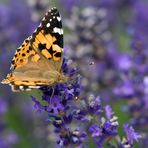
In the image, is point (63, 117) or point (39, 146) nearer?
point (63, 117)

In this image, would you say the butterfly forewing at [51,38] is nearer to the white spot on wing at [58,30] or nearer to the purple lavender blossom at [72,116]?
the white spot on wing at [58,30]

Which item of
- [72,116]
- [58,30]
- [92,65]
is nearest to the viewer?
[72,116]

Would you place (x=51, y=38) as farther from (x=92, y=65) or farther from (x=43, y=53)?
(x=92, y=65)

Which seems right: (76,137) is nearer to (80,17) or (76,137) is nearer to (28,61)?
(28,61)

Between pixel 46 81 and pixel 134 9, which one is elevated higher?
pixel 134 9

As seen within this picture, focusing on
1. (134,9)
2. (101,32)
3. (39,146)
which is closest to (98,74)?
(101,32)

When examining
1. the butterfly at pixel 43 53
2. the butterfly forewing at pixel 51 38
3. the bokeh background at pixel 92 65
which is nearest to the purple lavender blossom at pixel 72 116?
the butterfly at pixel 43 53

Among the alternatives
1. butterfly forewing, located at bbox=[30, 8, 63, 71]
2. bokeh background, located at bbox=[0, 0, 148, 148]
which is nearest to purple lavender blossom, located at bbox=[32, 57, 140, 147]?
butterfly forewing, located at bbox=[30, 8, 63, 71]

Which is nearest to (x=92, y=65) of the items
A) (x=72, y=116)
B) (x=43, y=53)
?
(x=43, y=53)
